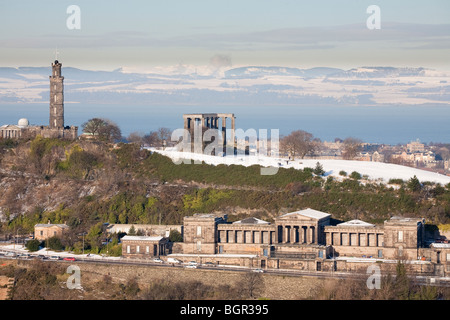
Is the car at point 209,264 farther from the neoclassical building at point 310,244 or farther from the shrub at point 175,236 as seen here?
the shrub at point 175,236

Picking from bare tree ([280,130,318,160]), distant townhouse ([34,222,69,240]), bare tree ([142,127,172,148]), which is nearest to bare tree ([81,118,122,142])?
bare tree ([142,127,172,148])

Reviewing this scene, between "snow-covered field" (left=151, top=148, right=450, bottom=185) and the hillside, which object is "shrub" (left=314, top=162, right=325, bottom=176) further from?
"snow-covered field" (left=151, top=148, right=450, bottom=185)

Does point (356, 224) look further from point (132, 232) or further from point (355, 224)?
point (132, 232)

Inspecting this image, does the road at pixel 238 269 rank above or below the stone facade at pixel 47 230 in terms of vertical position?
below

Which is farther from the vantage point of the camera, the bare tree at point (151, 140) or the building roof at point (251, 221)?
the bare tree at point (151, 140)

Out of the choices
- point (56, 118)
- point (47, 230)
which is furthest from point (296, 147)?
point (47, 230)

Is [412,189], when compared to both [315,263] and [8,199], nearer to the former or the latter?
[315,263]

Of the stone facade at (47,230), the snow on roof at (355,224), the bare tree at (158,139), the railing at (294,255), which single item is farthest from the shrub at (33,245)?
the bare tree at (158,139)
